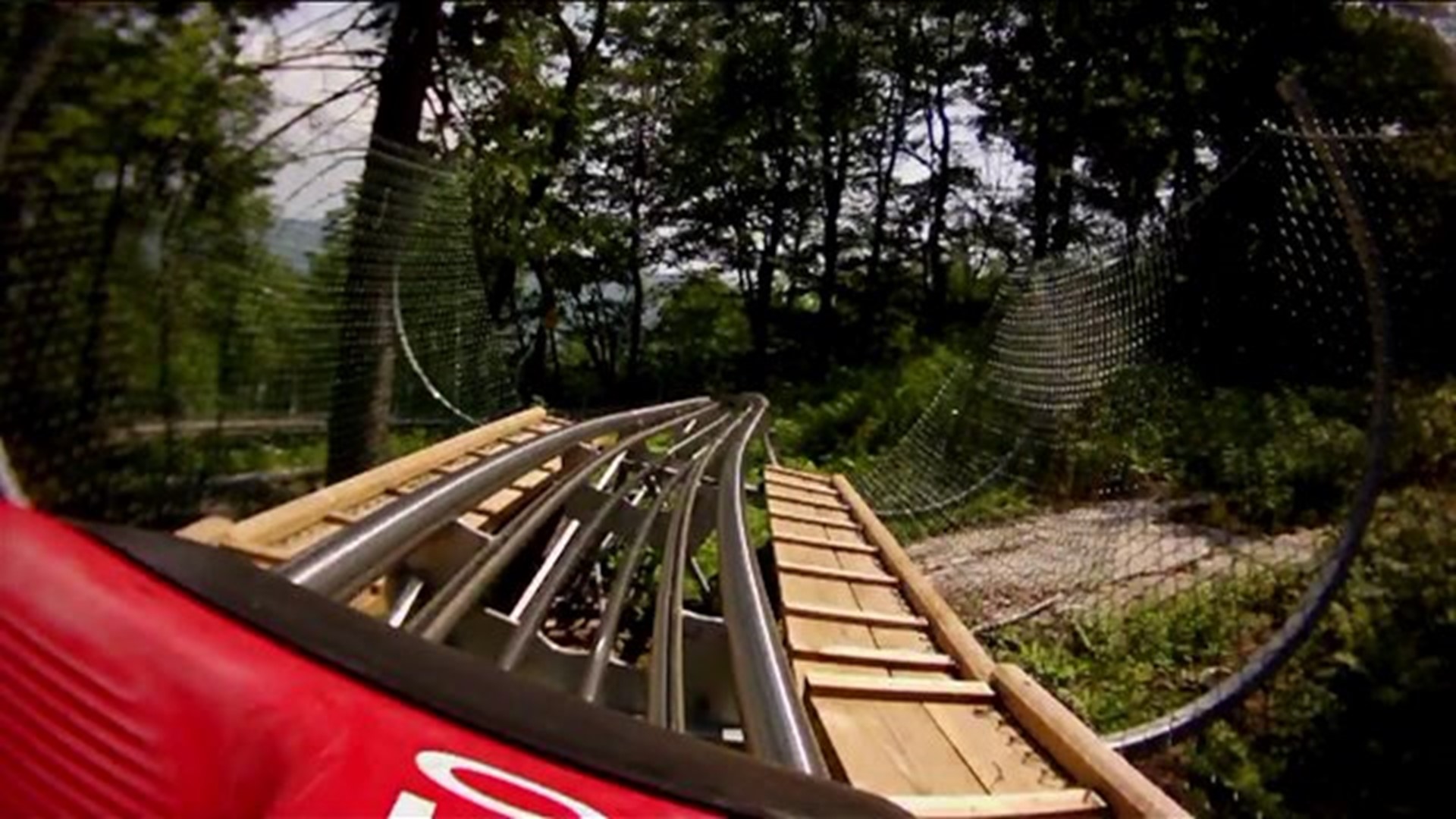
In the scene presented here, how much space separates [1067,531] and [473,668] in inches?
48.8

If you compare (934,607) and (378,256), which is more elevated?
(378,256)

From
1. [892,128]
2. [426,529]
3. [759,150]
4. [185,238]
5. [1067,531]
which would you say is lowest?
[1067,531]

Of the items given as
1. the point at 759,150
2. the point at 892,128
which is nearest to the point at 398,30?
the point at 759,150

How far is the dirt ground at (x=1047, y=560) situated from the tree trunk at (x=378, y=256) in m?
0.93

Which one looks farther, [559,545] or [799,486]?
[799,486]

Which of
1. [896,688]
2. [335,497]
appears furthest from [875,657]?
[335,497]

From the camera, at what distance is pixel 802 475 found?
4.83ft

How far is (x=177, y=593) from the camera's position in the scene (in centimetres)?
29

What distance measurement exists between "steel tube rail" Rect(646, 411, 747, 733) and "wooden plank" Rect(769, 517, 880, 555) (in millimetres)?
156

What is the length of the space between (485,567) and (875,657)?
307 millimetres

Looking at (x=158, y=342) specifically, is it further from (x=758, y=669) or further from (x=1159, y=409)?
(x=1159, y=409)

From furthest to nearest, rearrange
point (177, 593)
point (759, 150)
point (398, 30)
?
point (759, 150)
point (398, 30)
point (177, 593)

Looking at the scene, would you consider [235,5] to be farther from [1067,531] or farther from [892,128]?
[1067,531]

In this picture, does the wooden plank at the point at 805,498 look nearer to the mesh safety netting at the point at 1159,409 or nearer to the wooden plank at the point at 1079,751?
the mesh safety netting at the point at 1159,409
